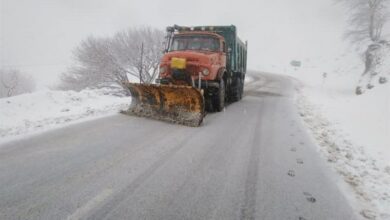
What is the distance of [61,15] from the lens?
433 feet

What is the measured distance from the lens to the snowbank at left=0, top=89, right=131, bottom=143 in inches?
263

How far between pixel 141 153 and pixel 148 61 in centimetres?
2020

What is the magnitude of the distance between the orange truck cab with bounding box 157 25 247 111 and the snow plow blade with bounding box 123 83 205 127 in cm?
92

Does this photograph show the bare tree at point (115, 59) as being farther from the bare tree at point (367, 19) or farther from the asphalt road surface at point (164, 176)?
the bare tree at point (367, 19)

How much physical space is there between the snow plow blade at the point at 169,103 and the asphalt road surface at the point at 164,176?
900 mm

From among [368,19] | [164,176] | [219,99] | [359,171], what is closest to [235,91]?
[219,99]

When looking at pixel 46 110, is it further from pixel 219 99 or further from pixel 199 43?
pixel 219 99

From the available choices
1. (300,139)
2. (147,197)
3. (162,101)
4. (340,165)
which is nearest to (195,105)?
(162,101)

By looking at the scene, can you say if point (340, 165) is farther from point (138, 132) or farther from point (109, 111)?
point (109, 111)

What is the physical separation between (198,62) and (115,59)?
17359 millimetres

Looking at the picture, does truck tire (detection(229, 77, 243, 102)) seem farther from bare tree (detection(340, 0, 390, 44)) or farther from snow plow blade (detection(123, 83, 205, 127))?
bare tree (detection(340, 0, 390, 44))

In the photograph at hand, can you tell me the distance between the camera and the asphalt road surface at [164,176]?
326 centimetres

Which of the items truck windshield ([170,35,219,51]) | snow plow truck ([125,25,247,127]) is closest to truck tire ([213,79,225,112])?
snow plow truck ([125,25,247,127])

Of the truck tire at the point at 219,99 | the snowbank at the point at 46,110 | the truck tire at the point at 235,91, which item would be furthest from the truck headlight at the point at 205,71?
the truck tire at the point at 235,91
